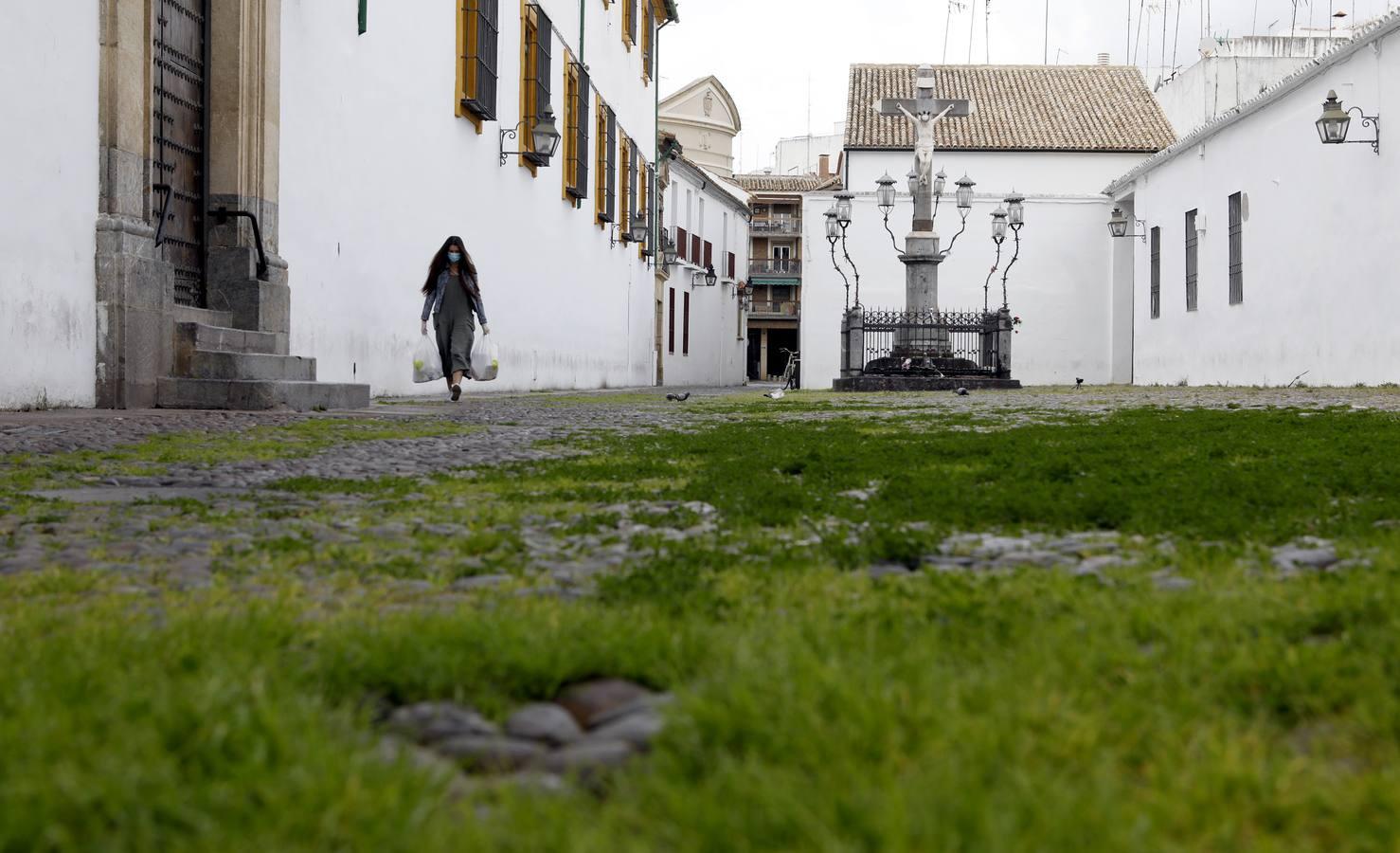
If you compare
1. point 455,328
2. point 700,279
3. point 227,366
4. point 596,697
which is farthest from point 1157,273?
point 596,697

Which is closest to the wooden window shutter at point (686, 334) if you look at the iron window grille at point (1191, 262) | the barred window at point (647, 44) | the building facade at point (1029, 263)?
the building facade at point (1029, 263)

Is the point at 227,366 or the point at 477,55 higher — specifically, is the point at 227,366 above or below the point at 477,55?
below

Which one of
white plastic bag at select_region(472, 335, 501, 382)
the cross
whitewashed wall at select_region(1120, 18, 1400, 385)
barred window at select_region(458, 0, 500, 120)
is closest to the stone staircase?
white plastic bag at select_region(472, 335, 501, 382)

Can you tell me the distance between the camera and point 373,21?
13266 mm

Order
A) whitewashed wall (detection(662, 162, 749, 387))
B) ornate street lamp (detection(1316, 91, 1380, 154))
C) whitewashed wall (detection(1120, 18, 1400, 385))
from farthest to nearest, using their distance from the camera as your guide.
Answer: whitewashed wall (detection(662, 162, 749, 387)), whitewashed wall (detection(1120, 18, 1400, 385)), ornate street lamp (detection(1316, 91, 1380, 154))

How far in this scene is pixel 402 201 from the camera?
14375mm

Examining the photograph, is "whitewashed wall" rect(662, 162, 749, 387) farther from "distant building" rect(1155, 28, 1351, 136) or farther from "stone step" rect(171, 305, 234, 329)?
"stone step" rect(171, 305, 234, 329)

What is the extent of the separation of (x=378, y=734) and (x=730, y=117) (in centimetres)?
5347

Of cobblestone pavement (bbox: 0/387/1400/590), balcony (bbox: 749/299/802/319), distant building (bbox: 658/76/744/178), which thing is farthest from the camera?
balcony (bbox: 749/299/802/319)

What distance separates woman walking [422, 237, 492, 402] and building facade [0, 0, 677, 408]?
31.4 inches

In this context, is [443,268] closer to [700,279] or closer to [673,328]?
[673,328]

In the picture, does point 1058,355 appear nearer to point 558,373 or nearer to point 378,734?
point 558,373

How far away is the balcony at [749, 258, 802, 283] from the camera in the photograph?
2562 inches

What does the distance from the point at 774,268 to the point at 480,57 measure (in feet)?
164
